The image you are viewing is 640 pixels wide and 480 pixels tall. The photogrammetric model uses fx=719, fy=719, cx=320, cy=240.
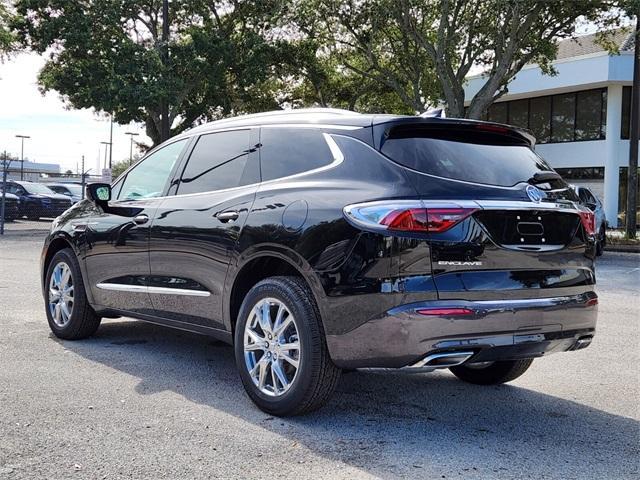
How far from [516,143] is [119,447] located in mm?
2959

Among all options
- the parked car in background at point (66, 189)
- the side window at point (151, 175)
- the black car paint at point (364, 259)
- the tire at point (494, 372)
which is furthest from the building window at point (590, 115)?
the black car paint at point (364, 259)

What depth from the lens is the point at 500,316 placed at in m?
3.81

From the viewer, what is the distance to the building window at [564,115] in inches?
1313

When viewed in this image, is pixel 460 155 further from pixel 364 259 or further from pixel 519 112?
pixel 519 112

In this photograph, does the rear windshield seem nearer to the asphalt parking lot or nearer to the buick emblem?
the buick emblem

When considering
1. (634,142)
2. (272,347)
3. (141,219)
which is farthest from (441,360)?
(634,142)

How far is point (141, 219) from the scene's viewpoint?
5539 millimetres

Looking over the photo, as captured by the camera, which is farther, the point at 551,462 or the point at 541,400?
the point at 541,400

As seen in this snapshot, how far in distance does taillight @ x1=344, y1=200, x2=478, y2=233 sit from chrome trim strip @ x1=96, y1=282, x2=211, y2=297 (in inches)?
61.1

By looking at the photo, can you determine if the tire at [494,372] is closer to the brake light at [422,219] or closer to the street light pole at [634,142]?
the brake light at [422,219]

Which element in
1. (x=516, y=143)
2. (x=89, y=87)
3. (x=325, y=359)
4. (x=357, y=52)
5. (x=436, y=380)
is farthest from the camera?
(x=89, y=87)

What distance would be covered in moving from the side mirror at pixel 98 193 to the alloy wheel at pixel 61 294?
731 mm

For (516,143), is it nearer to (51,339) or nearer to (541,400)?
(541,400)

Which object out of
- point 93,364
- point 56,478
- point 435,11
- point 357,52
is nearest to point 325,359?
point 56,478
